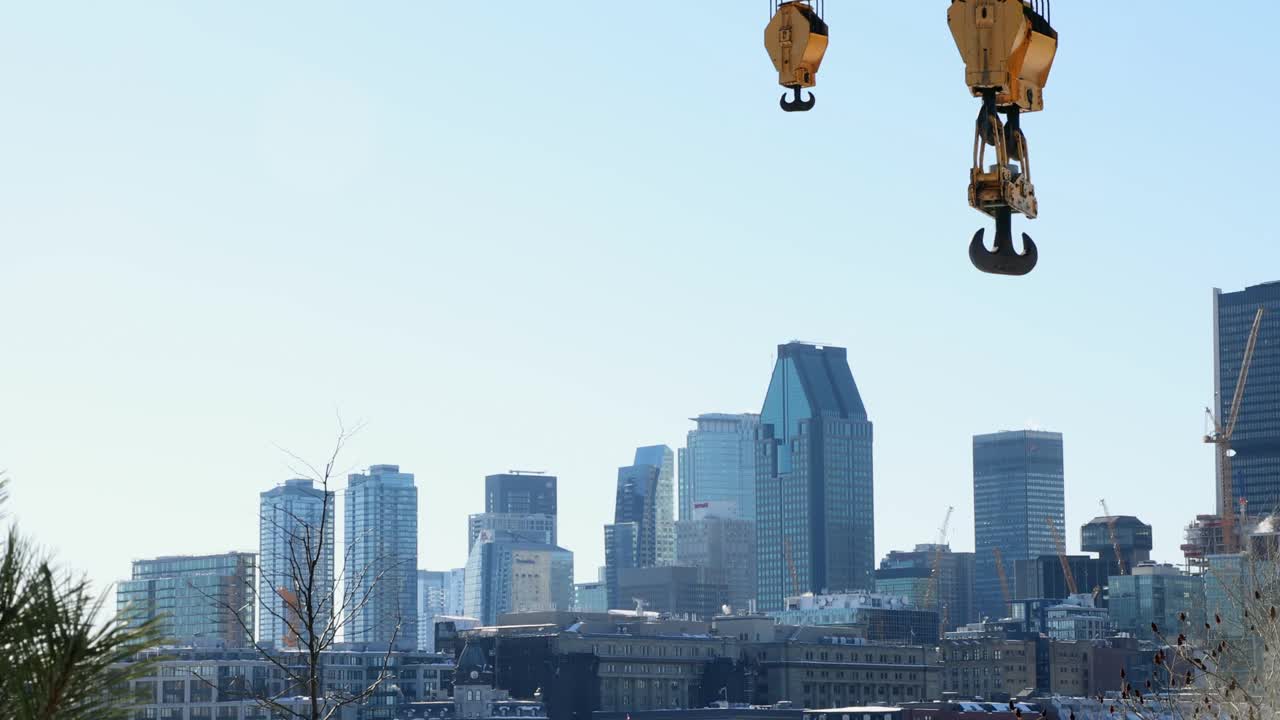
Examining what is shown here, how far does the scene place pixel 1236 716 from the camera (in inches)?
1176

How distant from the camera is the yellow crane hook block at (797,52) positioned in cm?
2422

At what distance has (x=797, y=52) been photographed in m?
24.2

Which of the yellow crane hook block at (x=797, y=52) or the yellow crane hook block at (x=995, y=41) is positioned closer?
the yellow crane hook block at (x=995, y=41)

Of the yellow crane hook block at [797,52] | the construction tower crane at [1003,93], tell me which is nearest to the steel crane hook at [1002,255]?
the construction tower crane at [1003,93]

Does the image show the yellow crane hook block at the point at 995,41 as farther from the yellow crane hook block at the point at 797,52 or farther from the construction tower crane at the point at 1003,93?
the yellow crane hook block at the point at 797,52

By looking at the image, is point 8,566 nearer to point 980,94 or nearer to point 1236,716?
point 980,94

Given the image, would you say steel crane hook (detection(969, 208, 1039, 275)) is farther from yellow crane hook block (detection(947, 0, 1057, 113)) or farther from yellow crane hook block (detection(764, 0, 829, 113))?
yellow crane hook block (detection(764, 0, 829, 113))

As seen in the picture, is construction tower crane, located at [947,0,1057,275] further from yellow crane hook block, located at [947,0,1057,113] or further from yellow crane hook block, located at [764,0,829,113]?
yellow crane hook block, located at [764,0,829,113]

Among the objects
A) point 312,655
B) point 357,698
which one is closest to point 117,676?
point 312,655

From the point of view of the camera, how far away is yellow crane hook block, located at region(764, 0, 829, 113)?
953 inches

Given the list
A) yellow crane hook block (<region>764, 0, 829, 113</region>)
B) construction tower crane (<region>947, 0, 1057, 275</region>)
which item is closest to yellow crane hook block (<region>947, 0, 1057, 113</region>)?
construction tower crane (<region>947, 0, 1057, 275</region>)

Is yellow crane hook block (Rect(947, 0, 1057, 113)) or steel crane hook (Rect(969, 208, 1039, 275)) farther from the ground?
yellow crane hook block (Rect(947, 0, 1057, 113))

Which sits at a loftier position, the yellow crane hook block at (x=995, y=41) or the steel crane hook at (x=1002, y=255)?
the yellow crane hook block at (x=995, y=41)

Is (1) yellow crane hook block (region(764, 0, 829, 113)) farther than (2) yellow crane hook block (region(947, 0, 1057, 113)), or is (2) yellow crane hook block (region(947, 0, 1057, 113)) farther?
(1) yellow crane hook block (region(764, 0, 829, 113))
